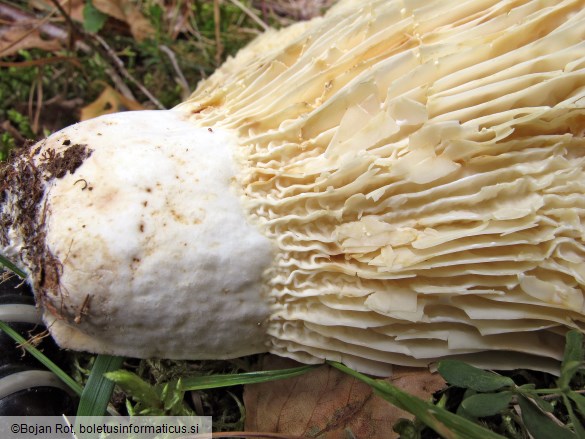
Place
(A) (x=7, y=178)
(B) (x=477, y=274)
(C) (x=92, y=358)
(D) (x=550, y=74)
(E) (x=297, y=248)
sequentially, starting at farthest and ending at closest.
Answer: (C) (x=92, y=358) → (A) (x=7, y=178) → (E) (x=297, y=248) → (B) (x=477, y=274) → (D) (x=550, y=74)

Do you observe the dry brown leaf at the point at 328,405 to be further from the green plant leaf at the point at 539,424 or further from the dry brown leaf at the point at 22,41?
the dry brown leaf at the point at 22,41

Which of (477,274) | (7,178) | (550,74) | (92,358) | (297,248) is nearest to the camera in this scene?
(550,74)

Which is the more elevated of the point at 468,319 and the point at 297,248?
the point at 297,248

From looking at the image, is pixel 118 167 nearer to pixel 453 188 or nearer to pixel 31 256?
pixel 31 256

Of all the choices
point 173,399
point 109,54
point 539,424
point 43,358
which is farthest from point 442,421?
point 109,54

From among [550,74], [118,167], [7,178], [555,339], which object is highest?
[7,178]

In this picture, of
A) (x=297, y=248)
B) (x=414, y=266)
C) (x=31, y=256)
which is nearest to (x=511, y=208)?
(x=414, y=266)
